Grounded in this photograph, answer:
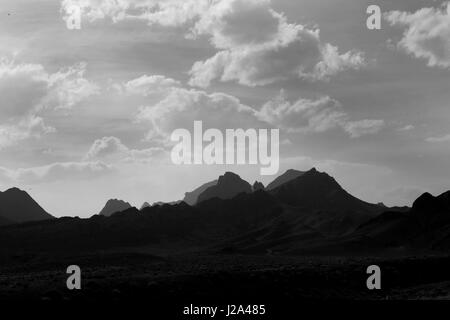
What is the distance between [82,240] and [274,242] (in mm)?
59137

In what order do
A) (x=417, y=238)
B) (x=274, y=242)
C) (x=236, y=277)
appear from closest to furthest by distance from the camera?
(x=236, y=277) < (x=417, y=238) < (x=274, y=242)

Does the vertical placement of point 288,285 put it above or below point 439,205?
below

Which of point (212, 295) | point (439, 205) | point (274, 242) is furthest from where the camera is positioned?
point (274, 242)

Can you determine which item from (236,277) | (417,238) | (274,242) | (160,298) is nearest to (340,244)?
(417,238)

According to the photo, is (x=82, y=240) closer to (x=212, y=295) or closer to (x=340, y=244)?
(x=340, y=244)

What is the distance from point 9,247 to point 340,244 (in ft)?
302

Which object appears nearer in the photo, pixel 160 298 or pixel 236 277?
pixel 160 298

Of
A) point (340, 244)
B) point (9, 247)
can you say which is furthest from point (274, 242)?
point (9, 247)
